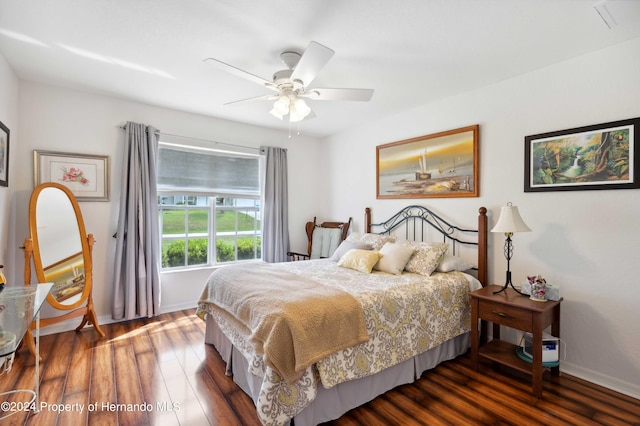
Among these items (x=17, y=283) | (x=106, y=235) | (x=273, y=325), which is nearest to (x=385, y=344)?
(x=273, y=325)

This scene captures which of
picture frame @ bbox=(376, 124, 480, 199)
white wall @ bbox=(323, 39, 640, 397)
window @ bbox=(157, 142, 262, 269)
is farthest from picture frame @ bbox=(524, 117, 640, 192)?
window @ bbox=(157, 142, 262, 269)

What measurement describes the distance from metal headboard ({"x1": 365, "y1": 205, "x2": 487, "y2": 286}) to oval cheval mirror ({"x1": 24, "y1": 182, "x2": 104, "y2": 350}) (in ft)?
10.8

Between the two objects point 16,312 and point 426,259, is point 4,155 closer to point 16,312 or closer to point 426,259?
point 16,312

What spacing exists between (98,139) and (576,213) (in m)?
4.71

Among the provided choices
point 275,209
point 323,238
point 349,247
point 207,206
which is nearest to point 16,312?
point 207,206

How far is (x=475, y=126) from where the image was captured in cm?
303

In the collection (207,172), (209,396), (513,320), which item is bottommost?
(209,396)

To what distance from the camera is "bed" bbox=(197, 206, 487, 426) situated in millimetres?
1710

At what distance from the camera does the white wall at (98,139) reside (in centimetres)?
300

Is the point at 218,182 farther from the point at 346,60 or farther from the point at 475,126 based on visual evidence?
the point at 475,126

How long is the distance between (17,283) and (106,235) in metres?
0.84

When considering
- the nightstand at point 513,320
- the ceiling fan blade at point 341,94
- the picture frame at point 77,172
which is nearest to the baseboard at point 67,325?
the picture frame at point 77,172

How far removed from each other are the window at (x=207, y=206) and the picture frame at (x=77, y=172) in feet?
1.95

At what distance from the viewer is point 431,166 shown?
3.44 meters
